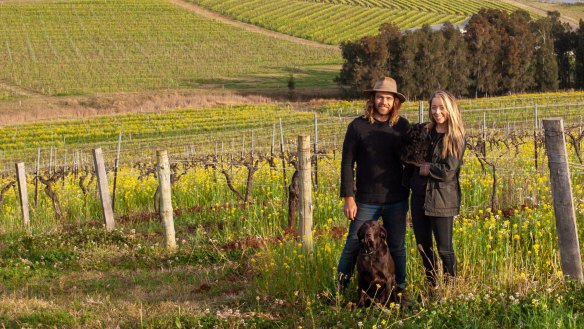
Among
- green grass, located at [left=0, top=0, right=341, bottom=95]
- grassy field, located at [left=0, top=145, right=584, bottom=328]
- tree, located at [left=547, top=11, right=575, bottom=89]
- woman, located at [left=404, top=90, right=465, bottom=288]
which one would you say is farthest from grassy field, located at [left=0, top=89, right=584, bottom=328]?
green grass, located at [left=0, top=0, right=341, bottom=95]

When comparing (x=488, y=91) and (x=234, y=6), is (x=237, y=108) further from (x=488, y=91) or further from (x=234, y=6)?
(x=234, y=6)

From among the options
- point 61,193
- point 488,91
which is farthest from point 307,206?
point 488,91

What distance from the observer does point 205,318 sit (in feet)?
21.4

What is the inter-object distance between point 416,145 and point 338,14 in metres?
80.9

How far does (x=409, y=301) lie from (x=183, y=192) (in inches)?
328

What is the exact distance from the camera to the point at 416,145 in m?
6.41

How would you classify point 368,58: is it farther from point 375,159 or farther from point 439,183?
point 439,183

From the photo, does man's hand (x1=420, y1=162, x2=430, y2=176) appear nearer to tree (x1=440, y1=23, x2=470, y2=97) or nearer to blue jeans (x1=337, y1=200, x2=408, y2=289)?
blue jeans (x1=337, y1=200, x2=408, y2=289)

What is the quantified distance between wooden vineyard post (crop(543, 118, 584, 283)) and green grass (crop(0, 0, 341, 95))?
54.2 meters

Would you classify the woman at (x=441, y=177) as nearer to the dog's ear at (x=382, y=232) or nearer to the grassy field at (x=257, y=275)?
the dog's ear at (x=382, y=232)

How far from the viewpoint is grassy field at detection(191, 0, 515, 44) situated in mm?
80312

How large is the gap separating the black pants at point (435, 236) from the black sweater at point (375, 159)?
0.78 feet

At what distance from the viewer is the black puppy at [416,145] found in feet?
21.0

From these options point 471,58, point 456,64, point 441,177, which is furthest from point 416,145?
point 471,58
